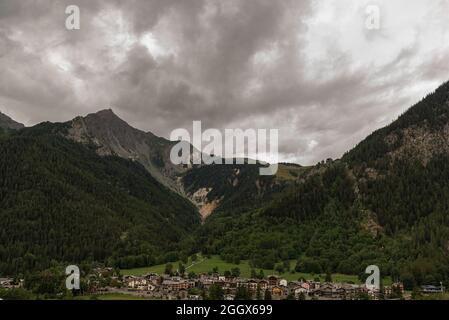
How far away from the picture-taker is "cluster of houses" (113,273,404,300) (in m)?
166

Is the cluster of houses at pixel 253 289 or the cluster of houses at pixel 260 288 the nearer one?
the cluster of houses at pixel 253 289

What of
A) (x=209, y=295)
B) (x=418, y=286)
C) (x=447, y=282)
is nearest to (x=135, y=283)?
(x=209, y=295)

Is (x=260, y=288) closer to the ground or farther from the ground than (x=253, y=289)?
farther from the ground

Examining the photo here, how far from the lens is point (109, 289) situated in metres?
184

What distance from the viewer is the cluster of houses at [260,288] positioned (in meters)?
166

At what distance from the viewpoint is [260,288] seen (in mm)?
174250

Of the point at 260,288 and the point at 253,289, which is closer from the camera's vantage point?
the point at 260,288

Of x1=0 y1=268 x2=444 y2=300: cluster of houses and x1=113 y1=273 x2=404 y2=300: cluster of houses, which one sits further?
x1=113 y1=273 x2=404 y2=300: cluster of houses
